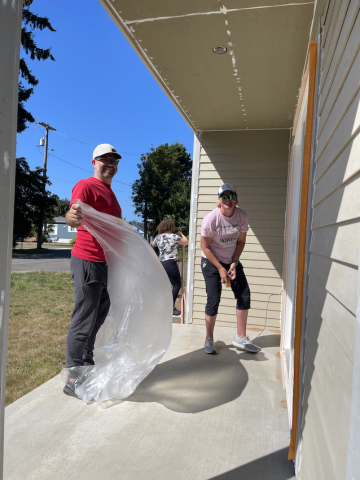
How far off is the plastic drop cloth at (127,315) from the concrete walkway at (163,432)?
148 millimetres

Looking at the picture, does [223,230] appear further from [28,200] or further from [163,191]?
[163,191]

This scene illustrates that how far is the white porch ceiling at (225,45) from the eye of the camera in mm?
2164

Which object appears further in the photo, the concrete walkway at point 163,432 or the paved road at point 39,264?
the paved road at point 39,264

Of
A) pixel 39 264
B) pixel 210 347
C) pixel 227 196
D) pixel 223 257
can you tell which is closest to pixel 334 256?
pixel 227 196

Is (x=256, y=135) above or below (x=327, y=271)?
above

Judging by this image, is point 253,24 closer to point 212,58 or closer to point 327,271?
point 212,58

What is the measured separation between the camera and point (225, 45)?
99.0 inches

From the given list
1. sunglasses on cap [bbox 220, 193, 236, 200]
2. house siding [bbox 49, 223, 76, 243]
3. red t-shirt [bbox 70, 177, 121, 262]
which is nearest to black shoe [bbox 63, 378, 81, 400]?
red t-shirt [bbox 70, 177, 121, 262]

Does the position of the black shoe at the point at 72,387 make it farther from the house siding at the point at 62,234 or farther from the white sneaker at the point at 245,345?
the house siding at the point at 62,234

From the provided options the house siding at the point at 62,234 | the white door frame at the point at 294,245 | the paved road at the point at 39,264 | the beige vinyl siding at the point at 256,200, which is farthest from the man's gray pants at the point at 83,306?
the house siding at the point at 62,234

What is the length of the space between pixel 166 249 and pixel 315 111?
145 inches

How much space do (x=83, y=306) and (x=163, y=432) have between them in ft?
2.98

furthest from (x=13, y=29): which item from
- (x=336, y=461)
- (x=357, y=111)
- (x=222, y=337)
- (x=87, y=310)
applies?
(x=222, y=337)

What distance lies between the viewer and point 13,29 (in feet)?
3.33
